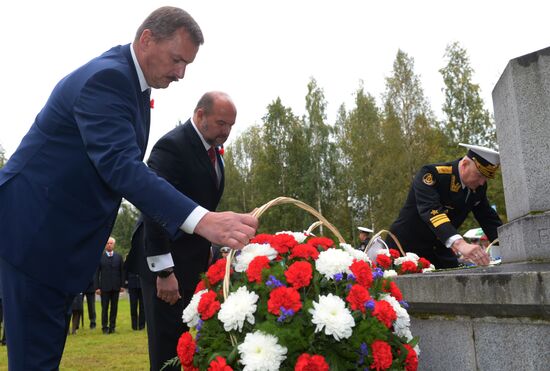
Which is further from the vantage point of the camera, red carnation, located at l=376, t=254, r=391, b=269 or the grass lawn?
the grass lawn

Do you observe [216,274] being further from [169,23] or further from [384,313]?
[169,23]

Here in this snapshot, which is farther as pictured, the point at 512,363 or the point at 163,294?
the point at 163,294

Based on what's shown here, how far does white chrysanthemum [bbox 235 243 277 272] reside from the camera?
2527mm

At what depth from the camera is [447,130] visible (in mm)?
34594

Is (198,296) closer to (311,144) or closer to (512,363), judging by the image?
(512,363)

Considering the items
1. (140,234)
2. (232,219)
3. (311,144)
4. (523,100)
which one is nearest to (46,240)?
(232,219)

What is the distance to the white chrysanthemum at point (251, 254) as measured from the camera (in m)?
2.53

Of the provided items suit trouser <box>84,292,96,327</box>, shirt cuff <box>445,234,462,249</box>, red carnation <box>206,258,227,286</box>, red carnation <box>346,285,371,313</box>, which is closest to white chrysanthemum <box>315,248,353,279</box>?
red carnation <box>346,285,371,313</box>

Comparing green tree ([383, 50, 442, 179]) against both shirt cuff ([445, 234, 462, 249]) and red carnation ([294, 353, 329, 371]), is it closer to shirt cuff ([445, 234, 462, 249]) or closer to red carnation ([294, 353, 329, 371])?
shirt cuff ([445, 234, 462, 249])

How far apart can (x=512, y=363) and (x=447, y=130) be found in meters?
33.7

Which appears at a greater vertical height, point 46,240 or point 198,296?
point 46,240

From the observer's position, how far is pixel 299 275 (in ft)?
7.64

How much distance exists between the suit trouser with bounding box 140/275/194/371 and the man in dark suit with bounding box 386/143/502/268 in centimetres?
238

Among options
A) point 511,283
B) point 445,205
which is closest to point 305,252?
point 511,283
